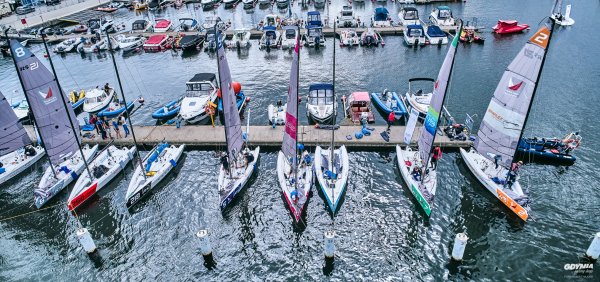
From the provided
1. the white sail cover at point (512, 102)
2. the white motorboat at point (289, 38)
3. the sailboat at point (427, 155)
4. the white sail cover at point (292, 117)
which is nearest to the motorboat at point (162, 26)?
the white motorboat at point (289, 38)

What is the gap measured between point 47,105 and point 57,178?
26.2ft

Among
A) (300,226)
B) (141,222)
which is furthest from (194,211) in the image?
(300,226)

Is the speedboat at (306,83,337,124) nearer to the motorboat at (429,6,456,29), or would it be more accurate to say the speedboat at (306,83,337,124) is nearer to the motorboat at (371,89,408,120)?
the motorboat at (371,89,408,120)

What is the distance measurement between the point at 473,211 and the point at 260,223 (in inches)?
693

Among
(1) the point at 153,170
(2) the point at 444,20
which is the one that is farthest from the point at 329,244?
(2) the point at 444,20

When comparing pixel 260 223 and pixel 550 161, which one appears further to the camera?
pixel 550 161

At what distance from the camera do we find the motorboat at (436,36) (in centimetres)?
6656

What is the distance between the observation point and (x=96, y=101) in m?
49.1

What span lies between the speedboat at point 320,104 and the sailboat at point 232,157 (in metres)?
9.10

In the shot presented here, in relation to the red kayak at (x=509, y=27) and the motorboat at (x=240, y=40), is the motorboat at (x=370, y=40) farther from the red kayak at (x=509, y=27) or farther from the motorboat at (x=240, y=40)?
the red kayak at (x=509, y=27)

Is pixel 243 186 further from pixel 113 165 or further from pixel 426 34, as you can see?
pixel 426 34

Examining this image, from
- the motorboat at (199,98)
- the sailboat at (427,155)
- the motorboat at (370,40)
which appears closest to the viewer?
the sailboat at (427,155)

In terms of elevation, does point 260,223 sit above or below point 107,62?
below

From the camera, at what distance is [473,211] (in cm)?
3152
